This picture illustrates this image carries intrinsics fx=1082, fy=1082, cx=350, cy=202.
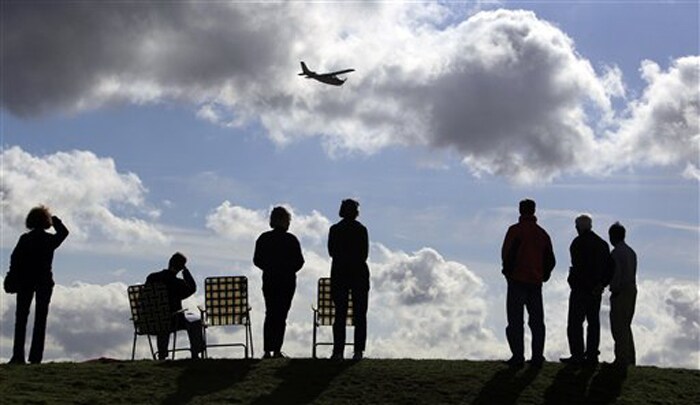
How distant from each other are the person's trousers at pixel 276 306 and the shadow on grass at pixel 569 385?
13.5 feet

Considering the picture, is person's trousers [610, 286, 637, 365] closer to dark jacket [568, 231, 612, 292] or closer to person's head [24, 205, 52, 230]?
dark jacket [568, 231, 612, 292]

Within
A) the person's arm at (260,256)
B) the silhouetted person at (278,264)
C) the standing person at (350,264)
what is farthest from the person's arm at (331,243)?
the person's arm at (260,256)

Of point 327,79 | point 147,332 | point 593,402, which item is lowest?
point 593,402

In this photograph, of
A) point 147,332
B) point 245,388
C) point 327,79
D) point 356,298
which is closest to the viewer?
point 245,388

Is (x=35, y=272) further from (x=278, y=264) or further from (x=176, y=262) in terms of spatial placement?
(x=278, y=264)


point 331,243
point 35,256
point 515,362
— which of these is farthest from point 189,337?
point 515,362

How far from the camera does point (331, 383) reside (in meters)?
14.3

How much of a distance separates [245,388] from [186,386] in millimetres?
804

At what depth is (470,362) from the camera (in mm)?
16094

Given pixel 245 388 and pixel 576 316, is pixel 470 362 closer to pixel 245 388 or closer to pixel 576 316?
pixel 576 316

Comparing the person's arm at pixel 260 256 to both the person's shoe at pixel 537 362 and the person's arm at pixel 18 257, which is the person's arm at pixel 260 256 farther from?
the person's shoe at pixel 537 362

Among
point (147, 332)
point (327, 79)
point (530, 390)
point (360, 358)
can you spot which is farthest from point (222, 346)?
point (327, 79)

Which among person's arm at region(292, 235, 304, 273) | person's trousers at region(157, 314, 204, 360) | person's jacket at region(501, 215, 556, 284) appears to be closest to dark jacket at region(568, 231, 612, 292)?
person's jacket at region(501, 215, 556, 284)

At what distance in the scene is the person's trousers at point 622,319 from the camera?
54.5 ft
